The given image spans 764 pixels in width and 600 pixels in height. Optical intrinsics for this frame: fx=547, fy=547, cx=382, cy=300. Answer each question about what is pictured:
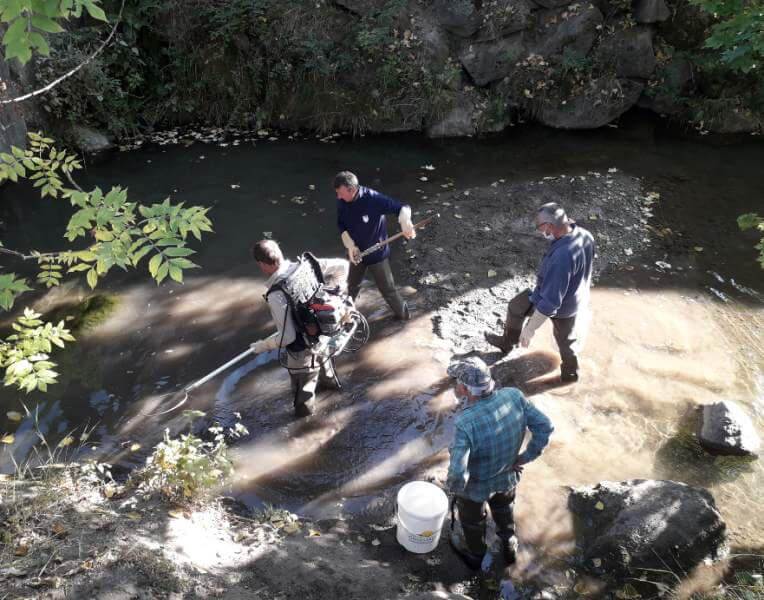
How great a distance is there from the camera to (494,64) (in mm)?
13172

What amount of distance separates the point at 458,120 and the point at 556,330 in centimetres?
825

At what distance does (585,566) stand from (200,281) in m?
6.33

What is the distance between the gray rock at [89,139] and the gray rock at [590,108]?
10.1 meters

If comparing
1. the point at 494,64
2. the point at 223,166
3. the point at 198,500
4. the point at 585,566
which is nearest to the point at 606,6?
the point at 494,64

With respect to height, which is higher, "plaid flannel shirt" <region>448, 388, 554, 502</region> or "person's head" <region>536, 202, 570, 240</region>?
"person's head" <region>536, 202, 570, 240</region>

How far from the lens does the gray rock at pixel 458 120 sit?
12883 millimetres

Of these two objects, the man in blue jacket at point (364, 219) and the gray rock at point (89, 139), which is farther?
the gray rock at point (89, 139)

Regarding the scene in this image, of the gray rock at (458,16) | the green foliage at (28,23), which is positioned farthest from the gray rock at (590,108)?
the green foliage at (28,23)

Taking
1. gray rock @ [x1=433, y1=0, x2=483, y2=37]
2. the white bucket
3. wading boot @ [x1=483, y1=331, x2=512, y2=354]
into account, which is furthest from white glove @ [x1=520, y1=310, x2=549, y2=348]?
gray rock @ [x1=433, y1=0, x2=483, y2=37]

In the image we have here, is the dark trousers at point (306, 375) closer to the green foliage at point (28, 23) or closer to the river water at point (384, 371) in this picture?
the river water at point (384, 371)

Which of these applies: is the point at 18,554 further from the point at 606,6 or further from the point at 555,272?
the point at 606,6

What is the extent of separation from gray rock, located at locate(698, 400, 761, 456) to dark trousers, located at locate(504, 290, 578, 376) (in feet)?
4.67

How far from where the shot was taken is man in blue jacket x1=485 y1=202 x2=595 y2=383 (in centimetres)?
Answer: 535

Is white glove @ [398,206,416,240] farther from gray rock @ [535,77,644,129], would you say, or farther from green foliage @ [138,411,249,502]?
gray rock @ [535,77,644,129]
